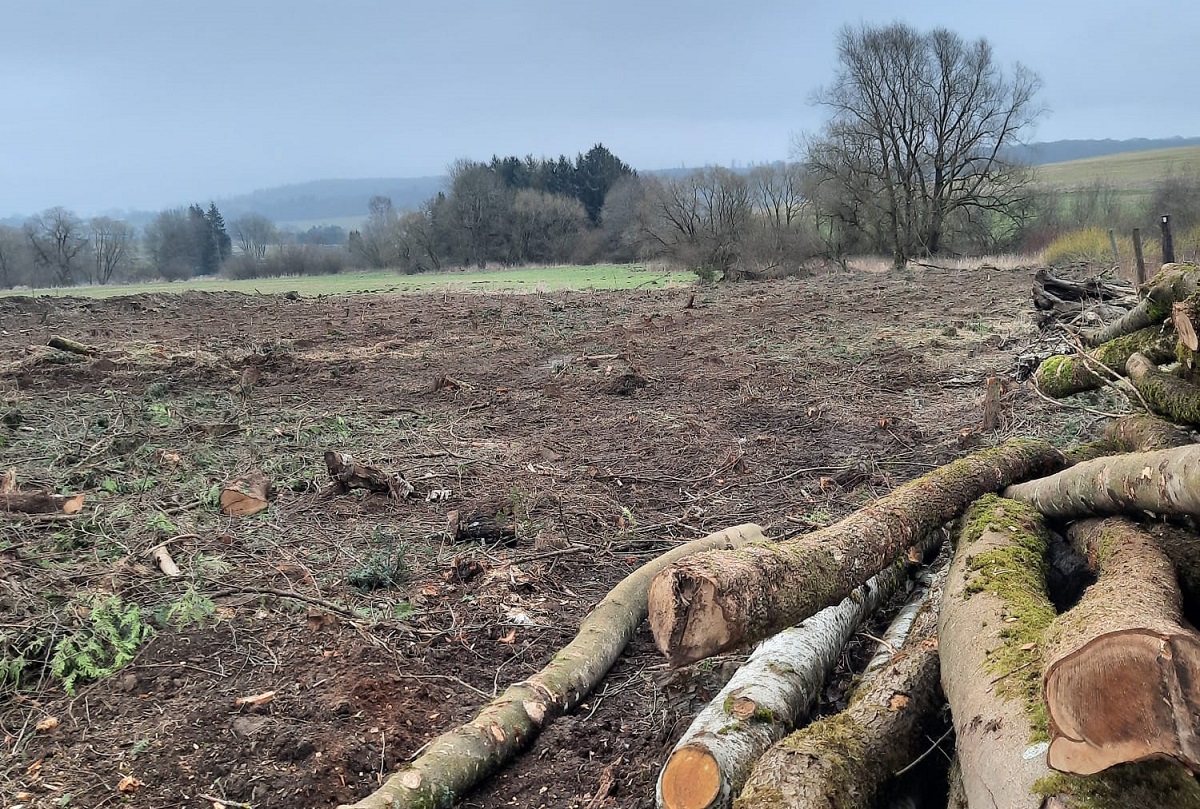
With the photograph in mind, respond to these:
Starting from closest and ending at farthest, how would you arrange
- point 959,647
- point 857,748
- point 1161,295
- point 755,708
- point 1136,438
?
point 857,748 → point 959,647 → point 755,708 → point 1136,438 → point 1161,295

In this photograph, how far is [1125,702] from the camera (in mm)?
1471

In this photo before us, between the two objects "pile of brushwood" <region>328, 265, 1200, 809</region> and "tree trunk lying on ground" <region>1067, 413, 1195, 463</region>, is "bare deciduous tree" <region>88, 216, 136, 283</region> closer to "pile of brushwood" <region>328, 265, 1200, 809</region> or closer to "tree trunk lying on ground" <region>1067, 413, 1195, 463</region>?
"pile of brushwood" <region>328, 265, 1200, 809</region>

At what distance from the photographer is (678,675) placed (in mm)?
3357

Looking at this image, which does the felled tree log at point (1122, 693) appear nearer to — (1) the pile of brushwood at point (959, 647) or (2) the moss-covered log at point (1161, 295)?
(1) the pile of brushwood at point (959, 647)

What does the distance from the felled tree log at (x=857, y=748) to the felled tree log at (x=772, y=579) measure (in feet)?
1.09

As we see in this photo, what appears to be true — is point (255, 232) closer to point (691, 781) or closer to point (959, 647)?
point (691, 781)

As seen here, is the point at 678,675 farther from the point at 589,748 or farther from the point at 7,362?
the point at 7,362

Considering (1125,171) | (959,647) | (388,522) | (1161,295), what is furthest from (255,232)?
(959,647)

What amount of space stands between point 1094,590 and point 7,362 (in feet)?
48.3

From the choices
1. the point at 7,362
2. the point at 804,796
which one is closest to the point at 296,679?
the point at 804,796

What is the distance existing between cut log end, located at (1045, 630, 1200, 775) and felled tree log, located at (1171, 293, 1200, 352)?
257 cm

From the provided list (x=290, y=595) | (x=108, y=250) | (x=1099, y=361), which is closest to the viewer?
(x=290, y=595)

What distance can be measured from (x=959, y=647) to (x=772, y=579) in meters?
0.66

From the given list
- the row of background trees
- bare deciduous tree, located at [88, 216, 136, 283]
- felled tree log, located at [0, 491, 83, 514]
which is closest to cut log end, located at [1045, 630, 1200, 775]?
felled tree log, located at [0, 491, 83, 514]
